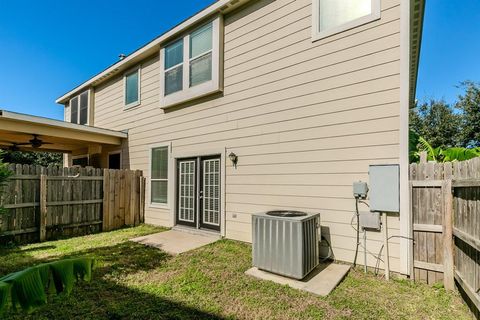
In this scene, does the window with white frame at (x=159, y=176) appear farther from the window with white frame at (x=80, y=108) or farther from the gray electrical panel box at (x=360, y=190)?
the gray electrical panel box at (x=360, y=190)

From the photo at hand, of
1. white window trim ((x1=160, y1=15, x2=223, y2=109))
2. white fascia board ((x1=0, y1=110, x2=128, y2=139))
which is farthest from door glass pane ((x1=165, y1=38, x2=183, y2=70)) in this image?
white fascia board ((x1=0, y1=110, x2=128, y2=139))

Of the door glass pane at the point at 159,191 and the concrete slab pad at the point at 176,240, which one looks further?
the door glass pane at the point at 159,191

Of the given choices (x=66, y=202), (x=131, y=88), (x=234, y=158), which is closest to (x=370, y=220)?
(x=234, y=158)

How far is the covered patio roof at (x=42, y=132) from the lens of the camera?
277 inches

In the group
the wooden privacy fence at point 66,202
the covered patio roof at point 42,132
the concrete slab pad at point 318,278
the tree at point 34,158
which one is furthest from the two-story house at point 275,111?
the tree at point 34,158

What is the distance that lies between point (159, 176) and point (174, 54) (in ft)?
13.2

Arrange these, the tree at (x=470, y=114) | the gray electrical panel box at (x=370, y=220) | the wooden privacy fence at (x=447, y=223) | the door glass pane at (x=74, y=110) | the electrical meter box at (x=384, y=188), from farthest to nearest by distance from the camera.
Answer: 1. the tree at (x=470, y=114)
2. the door glass pane at (x=74, y=110)
3. the gray electrical panel box at (x=370, y=220)
4. the electrical meter box at (x=384, y=188)
5. the wooden privacy fence at (x=447, y=223)

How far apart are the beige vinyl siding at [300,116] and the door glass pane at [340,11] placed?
10.7 inches

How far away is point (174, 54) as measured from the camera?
313 inches

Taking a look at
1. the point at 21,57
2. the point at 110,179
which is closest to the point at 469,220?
the point at 110,179

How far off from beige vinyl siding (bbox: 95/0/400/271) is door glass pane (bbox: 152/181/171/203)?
154cm

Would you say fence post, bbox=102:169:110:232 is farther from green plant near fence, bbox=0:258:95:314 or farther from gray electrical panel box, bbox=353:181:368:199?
gray electrical panel box, bbox=353:181:368:199

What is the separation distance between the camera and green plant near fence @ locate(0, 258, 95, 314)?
166 cm

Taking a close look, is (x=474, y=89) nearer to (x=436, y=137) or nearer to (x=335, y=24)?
(x=436, y=137)
